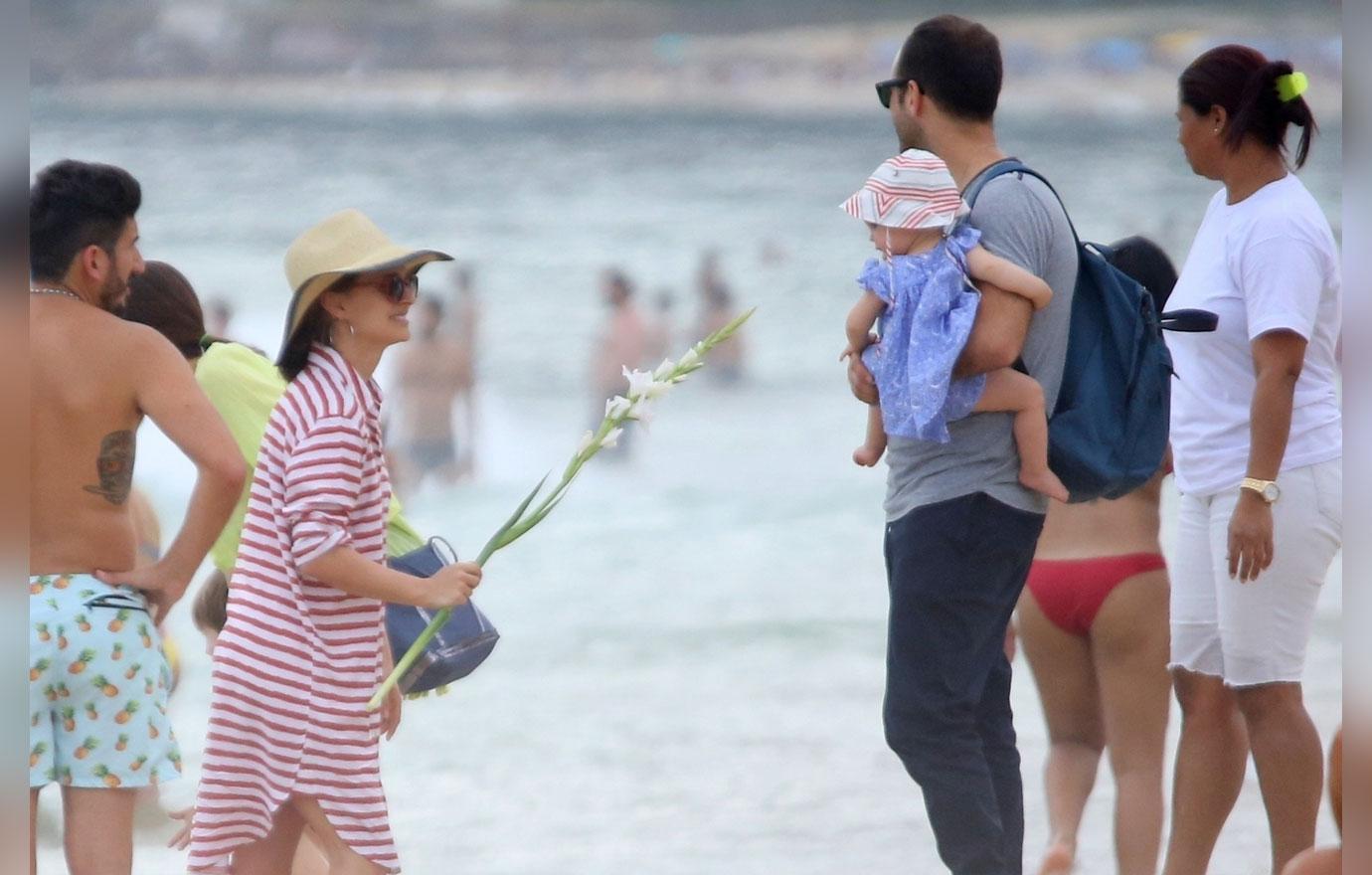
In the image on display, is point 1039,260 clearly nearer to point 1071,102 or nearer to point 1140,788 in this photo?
point 1140,788

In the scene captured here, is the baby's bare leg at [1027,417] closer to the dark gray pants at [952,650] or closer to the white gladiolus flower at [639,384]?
the dark gray pants at [952,650]

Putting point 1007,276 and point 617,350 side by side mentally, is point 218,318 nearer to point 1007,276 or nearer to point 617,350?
point 617,350

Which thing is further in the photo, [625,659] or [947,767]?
[625,659]

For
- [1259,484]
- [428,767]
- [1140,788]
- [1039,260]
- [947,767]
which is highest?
[1039,260]

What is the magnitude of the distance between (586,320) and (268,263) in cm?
451

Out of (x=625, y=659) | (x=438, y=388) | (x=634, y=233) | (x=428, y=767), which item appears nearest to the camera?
(x=428, y=767)

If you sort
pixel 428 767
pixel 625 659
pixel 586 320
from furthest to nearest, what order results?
pixel 586 320, pixel 625 659, pixel 428 767

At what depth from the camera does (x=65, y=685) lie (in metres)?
3.14

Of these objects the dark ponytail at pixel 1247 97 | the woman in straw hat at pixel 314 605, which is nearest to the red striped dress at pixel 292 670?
the woman in straw hat at pixel 314 605

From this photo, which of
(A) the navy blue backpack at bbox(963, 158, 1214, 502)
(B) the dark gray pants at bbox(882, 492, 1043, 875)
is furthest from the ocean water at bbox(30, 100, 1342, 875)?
(A) the navy blue backpack at bbox(963, 158, 1214, 502)

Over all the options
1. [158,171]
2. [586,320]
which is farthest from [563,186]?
[158,171]

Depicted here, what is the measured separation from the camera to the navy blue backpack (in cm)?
333

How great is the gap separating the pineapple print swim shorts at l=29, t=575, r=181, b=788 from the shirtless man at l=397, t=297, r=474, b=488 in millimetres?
14203

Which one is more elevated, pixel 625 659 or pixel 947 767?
pixel 947 767
